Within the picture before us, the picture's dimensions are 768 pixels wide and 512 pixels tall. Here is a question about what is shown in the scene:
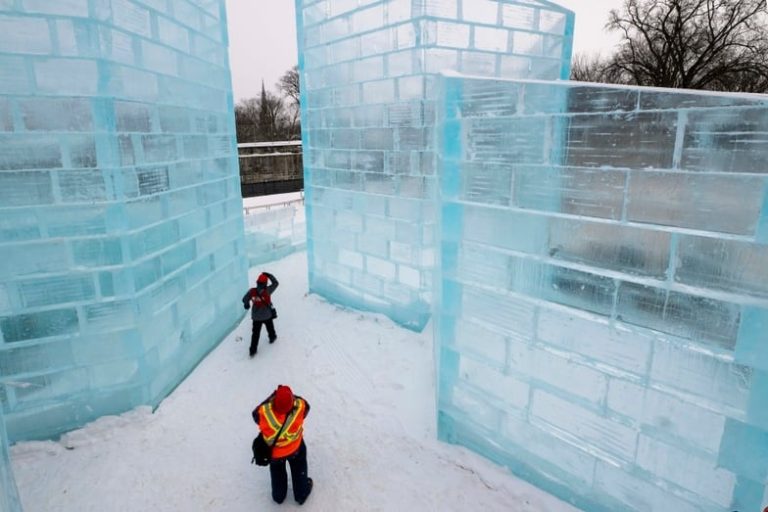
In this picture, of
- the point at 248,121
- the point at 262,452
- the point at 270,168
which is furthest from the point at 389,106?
the point at 248,121

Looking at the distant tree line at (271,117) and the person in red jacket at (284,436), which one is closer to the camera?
the person in red jacket at (284,436)

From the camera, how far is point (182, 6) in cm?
516

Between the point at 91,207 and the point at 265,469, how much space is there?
2865mm

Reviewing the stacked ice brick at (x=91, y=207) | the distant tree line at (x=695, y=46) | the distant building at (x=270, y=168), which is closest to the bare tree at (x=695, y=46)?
the distant tree line at (x=695, y=46)

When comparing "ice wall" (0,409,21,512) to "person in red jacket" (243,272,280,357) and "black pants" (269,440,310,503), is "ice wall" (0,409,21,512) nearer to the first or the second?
"black pants" (269,440,310,503)

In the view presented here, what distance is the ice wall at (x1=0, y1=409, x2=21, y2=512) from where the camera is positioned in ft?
8.63

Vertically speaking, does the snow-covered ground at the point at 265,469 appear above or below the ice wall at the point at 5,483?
below

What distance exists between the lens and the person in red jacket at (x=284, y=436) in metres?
3.25

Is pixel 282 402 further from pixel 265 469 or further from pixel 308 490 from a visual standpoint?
pixel 265 469

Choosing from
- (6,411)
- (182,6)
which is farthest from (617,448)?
(182,6)

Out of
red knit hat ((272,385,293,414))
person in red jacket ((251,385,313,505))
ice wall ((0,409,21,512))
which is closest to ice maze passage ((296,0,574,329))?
person in red jacket ((251,385,313,505))

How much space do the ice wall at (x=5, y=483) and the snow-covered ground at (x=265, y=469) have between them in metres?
0.74

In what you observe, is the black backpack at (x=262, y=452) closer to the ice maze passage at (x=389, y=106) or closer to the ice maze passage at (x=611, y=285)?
the ice maze passage at (x=611, y=285)

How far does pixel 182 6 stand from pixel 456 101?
3.86m
